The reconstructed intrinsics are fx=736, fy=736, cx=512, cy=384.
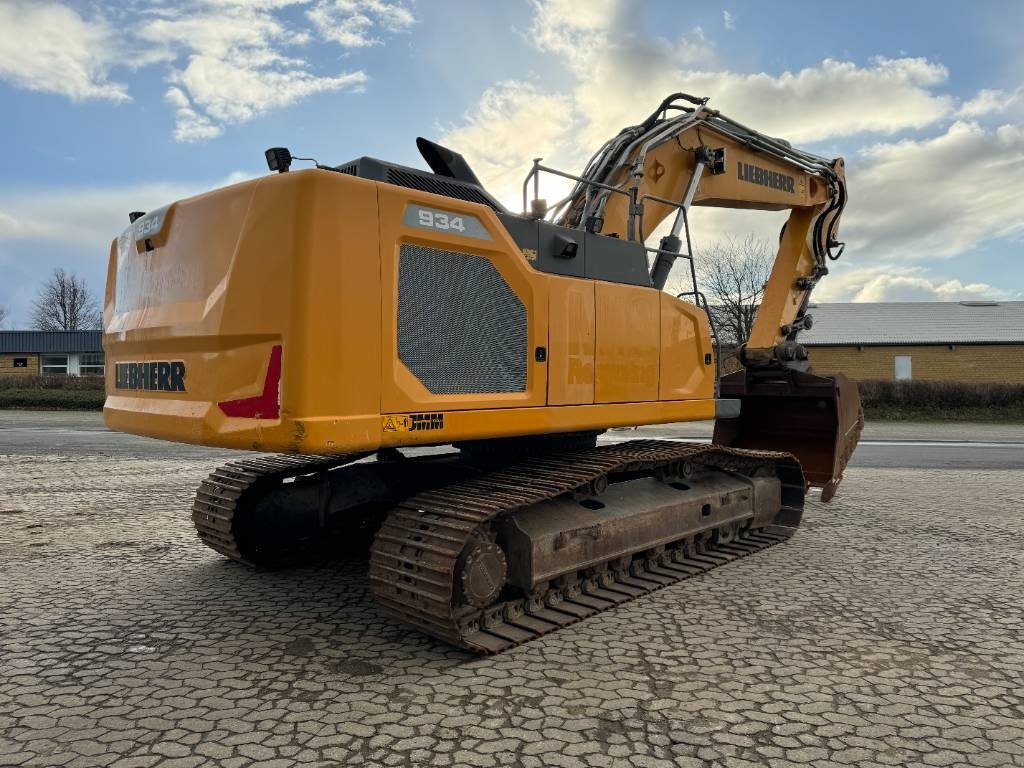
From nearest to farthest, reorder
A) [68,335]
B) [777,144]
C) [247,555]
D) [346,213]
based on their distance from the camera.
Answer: [346,213]
[247,555]
[777,144]
[68,335]

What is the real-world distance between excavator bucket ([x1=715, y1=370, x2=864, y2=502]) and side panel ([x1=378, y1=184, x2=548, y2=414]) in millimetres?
4305

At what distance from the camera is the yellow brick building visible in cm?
3444

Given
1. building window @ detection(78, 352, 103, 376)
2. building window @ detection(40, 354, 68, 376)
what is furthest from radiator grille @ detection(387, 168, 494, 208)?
building window @ detection(40, 354, 68, 376)

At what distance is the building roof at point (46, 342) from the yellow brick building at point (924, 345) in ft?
136

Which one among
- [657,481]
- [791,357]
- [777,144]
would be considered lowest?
[657,481]

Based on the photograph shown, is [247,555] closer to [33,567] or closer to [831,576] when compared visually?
[33,567]

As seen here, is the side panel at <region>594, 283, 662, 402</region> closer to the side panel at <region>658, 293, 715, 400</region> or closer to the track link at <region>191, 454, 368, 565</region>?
the side panel at <region>658, 293, 715, 400</region>

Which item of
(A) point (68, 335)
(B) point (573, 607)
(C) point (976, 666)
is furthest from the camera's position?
(A) point (68, 335)

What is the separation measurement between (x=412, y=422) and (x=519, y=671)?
1374 millimetres

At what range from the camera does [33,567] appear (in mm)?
5625

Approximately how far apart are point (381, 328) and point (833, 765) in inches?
106

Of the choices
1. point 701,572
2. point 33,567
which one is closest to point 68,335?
point 33,567

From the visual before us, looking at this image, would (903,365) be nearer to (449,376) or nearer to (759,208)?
(759,208)

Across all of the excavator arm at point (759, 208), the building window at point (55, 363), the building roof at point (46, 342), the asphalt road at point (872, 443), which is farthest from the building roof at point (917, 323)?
the building window at point (55, 363)
